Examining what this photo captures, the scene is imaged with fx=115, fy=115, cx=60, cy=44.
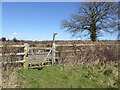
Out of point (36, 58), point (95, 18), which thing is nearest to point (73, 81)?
point (36, 58)

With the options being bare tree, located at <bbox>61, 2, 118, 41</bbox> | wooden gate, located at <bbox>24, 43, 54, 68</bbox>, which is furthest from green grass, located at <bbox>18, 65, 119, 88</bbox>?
bare tree, located at <bbox>61, 2, 118, 41</bbox>

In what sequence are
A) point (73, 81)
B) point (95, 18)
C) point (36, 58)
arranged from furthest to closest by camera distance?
1. point (95, 18)
2. point (36, 58)
3. point (73, 81)

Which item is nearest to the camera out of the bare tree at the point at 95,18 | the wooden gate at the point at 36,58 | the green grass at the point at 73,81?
the green grass at the point at 73,81

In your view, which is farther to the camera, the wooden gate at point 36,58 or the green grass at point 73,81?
the wooden gate at point 36,58

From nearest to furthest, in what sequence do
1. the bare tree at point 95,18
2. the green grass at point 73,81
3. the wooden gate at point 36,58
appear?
the green grass at point 73,81
the wooden gate at point 36,58
the bare tree at point 95,18

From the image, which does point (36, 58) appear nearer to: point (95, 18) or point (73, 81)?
point (73, 81)

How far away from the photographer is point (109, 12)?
1758 cm

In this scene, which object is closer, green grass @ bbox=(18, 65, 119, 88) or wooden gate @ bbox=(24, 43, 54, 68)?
green grass @ bbox=(18, 65, 119, 88)

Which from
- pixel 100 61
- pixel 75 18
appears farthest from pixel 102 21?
pixel 100 61

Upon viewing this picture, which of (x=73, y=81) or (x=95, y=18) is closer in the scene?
(x=73, y=81)

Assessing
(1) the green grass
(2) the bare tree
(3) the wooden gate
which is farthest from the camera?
(2) the bare tree

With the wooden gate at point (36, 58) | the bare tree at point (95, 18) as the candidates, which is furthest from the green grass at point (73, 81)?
the bare tree at point (95, 18)

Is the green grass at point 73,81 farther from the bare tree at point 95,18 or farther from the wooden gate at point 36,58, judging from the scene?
the bare tree at point 95,18

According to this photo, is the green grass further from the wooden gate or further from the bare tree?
the bare tree
